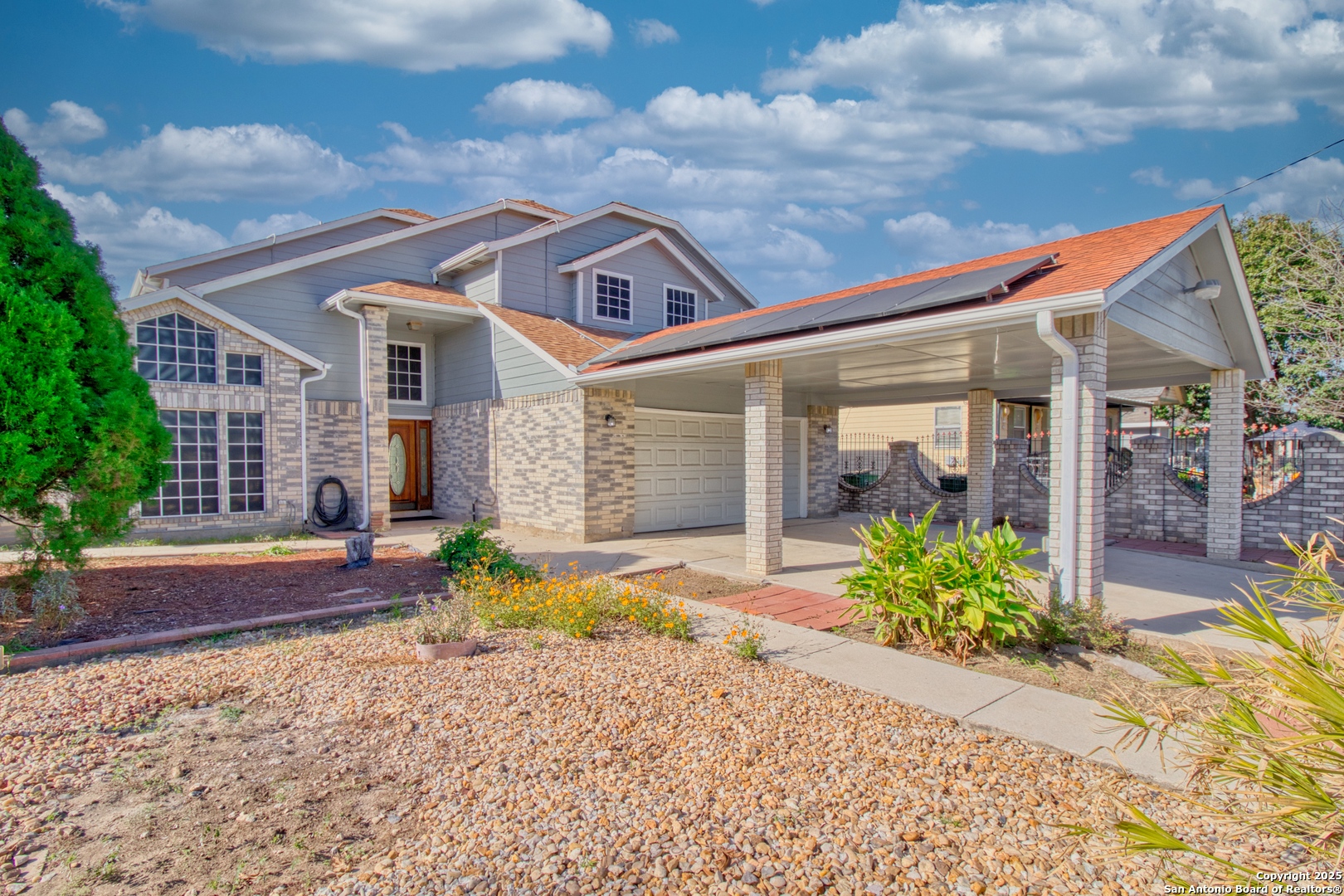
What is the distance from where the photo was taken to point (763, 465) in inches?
341

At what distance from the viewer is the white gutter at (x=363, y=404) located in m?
13.1

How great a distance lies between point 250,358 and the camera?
12.2m

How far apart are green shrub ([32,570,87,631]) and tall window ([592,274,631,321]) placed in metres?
11.2

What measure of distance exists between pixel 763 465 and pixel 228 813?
21.7 ft

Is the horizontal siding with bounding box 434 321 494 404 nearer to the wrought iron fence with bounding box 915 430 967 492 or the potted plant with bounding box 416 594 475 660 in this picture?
the potted plant with bounding box 416 594 475 660

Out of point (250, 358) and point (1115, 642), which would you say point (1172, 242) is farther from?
point (250, 358)

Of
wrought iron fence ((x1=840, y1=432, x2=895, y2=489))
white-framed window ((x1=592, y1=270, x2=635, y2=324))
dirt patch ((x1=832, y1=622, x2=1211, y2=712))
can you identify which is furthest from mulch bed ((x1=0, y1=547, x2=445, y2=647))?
wrought iron fence ((x1=840, y1=432, x2=895, y2=489))

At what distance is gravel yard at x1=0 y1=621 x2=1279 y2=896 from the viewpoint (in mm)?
2697

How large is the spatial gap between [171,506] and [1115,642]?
13726mm

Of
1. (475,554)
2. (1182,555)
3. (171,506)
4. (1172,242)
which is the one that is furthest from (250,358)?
(1182,555)

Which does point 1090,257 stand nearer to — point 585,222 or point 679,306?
point 679,306

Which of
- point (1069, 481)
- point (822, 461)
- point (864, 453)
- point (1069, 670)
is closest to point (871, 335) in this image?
point (1069, 481)

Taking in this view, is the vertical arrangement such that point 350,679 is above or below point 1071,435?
below

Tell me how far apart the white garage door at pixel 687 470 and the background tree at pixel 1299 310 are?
11163mm
